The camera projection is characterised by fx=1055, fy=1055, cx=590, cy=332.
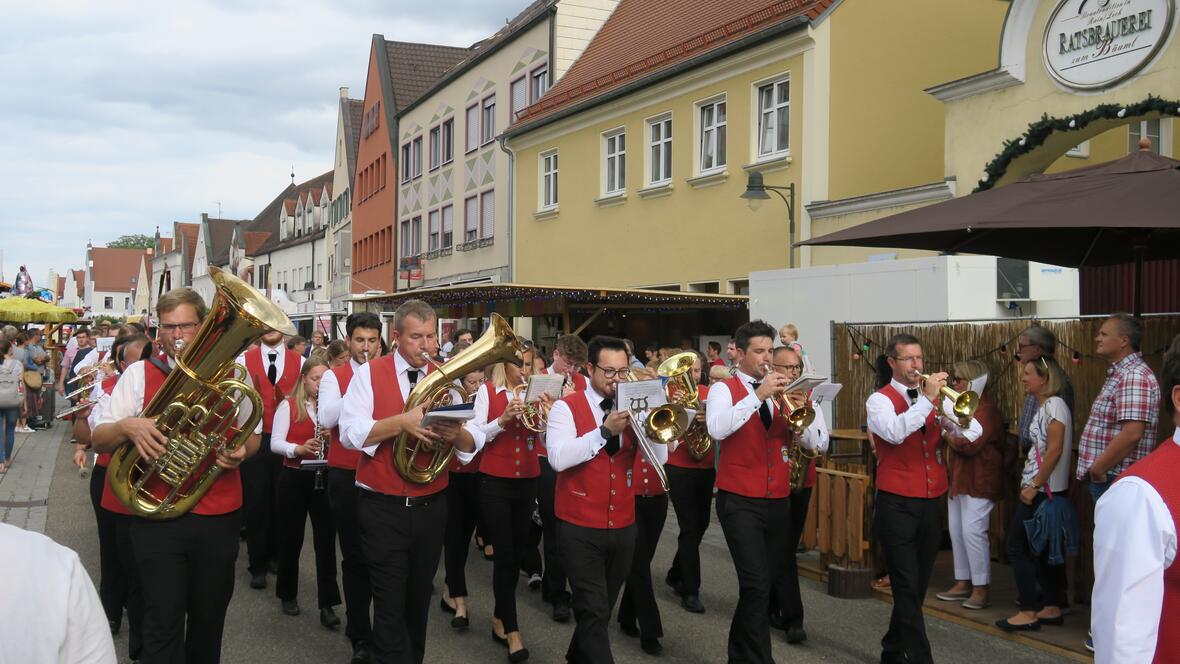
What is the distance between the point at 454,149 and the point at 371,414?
29.7 meters

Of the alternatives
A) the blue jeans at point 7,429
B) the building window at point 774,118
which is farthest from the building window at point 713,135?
the blue jeans at point 7,429

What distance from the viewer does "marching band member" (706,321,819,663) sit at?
5.71m

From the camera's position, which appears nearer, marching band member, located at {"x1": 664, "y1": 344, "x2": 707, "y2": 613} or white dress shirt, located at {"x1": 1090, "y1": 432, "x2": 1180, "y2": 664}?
white dress shirt, located at {"x1": 1090, "y1": 432, "x2": 1180, "y2": 664}

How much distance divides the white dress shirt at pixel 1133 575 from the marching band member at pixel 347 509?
4.47 metres

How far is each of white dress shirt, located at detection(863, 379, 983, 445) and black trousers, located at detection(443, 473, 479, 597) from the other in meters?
2.80

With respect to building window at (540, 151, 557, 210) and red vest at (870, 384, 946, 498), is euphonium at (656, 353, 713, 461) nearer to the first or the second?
red vest at (870, 384, 946, 498)

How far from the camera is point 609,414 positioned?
529cm

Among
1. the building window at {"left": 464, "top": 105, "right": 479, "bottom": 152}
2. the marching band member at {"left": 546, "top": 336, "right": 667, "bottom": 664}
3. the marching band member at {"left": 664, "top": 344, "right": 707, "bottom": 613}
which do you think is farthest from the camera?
the building window at {"left": 464, "top": 105, "right": 479, "bottom": 152}

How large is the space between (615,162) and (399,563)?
1915 cm

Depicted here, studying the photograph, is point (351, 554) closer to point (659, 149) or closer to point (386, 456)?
point (386, 456)

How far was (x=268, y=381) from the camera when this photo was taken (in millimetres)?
8016

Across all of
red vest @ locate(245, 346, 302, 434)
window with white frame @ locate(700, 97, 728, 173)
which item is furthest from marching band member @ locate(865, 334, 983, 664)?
window with white frame @ locate(700, 97, 728, 173)

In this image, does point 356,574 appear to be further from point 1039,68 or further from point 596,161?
point 596,161

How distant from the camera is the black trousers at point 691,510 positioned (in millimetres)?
7656
